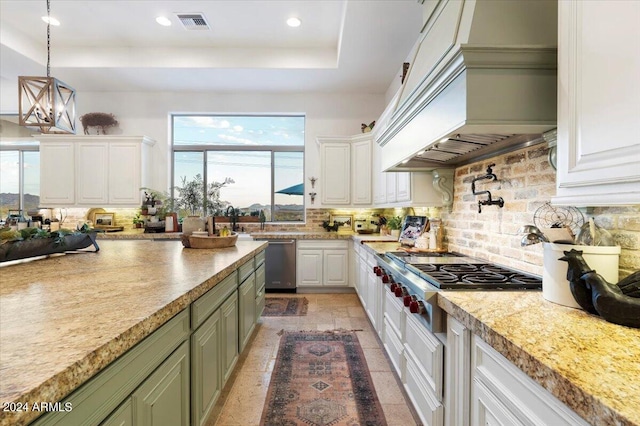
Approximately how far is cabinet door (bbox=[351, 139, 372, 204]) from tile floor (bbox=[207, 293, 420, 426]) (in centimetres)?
165

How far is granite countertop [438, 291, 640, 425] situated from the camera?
0.60m

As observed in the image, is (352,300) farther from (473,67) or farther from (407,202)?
(473,67)

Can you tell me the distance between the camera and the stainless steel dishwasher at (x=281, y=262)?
464 centimetres

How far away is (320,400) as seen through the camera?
2055 millimetres

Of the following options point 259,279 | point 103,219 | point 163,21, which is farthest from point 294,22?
point 103,219

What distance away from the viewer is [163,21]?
3.71m

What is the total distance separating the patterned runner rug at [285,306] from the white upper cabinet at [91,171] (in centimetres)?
276

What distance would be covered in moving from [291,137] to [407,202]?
3070mm

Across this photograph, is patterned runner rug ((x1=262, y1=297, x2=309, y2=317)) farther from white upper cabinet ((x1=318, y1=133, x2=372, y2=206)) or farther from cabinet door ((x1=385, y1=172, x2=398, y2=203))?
cabinet door ((x1=385, y1=172, x2=398, y2=203))

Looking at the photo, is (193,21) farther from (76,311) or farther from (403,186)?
(76,311)

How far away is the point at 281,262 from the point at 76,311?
366cm

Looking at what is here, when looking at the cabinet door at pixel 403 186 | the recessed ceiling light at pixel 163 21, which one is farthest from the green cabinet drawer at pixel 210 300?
the recessed ceiling light at pixel 163 21

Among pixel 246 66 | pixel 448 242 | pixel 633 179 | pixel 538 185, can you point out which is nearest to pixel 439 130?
pixel 538 185

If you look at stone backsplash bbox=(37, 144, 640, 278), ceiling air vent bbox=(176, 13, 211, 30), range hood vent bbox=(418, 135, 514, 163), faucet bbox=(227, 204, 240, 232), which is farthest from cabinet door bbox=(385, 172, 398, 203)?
ceiling air vent bbox=(176, 13, 211, 30)
